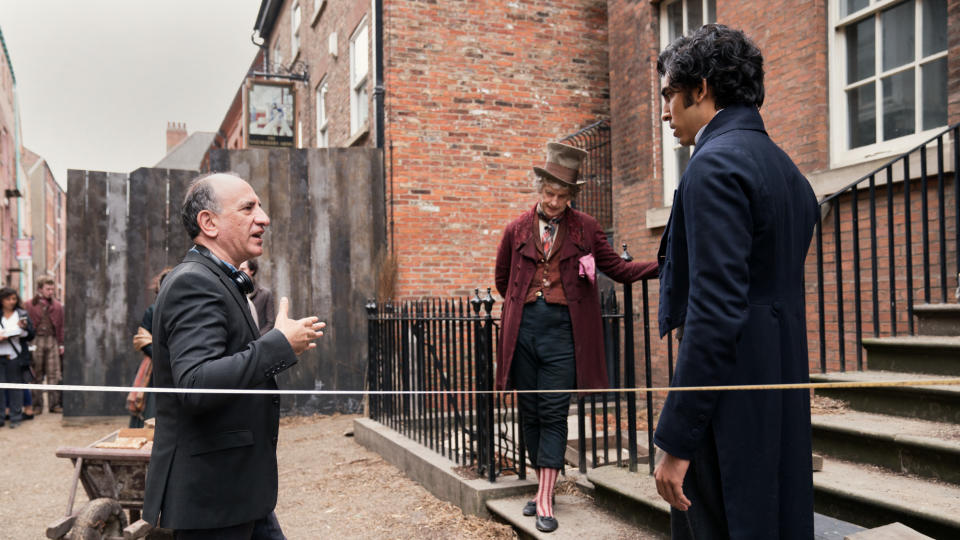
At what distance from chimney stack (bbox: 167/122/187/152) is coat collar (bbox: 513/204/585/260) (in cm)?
5387

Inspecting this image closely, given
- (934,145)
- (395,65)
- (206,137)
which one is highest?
(206,137)

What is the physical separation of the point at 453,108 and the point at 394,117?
809 millimetres

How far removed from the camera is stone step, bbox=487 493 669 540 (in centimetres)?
391

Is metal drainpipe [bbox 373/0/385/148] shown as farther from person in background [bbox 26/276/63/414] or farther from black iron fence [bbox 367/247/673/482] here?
person in background [bbox 26/276/63/414]

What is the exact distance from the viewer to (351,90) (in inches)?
482

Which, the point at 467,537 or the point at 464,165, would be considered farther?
the point at 464,165

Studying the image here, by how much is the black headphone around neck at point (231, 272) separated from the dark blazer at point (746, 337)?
55.6 inches

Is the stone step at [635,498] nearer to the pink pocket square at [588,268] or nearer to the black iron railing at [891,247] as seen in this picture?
the pink pocket square at [588,268]

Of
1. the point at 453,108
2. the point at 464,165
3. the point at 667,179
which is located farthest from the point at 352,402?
the point at 667,179

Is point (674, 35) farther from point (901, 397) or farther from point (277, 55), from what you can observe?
point (277, 55)

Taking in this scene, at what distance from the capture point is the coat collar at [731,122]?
6.70 feet

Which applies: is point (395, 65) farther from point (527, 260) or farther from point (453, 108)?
point (527, 260)

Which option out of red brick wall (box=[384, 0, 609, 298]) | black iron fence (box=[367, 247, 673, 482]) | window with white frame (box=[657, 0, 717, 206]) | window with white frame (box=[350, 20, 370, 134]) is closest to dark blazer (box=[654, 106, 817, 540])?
black iron fence (box=[367, 247, 673, 482])

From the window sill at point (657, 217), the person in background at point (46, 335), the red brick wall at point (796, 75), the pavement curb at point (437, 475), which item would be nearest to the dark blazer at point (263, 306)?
the pavement curb at point (437, 475)
